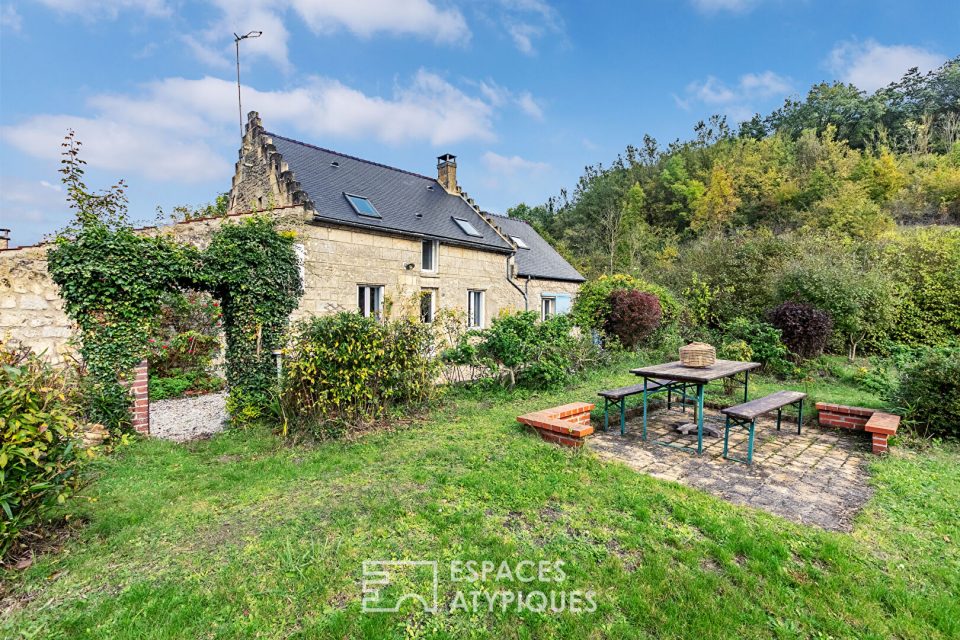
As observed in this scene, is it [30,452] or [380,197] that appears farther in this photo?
[380,197]

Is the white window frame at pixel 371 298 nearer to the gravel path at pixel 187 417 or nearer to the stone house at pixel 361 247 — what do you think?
Answer: the stone house at pixel 361 247

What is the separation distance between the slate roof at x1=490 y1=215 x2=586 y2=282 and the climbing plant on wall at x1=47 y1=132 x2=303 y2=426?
32.6ft

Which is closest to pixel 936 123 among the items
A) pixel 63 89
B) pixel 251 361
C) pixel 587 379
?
pixel 587 379

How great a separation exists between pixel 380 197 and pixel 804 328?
11724 millimetres

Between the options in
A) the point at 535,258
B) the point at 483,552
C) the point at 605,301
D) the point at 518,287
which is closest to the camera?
the point at 483,552

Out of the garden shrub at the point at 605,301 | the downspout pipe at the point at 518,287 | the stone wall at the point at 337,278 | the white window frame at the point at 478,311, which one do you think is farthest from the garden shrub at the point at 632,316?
Result: the white window frame at the point at 478,311

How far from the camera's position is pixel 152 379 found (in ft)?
29.3

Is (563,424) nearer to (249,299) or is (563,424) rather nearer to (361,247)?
(249,299)

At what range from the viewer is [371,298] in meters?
11.3

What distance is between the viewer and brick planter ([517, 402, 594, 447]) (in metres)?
4.64

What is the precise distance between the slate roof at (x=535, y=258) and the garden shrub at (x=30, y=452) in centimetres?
1329

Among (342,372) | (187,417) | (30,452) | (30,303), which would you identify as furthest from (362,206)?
(30,452)

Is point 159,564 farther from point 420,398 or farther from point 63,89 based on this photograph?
point 63,89

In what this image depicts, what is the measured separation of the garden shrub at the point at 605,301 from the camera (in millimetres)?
13219
